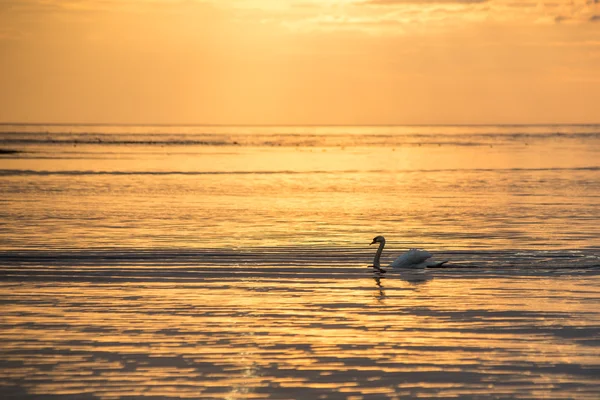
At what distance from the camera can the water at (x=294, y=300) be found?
10453mm

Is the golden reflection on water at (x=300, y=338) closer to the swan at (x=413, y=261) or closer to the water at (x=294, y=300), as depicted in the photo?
the water at (x=294, y=300)

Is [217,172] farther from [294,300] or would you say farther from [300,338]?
[300,338]

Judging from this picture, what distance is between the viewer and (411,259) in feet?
62.4

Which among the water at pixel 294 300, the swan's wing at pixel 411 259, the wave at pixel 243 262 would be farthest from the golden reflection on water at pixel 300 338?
the swan's wing at pixel 411 259

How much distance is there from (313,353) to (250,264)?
314 inches

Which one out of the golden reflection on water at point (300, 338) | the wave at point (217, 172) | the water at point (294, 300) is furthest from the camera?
the wave at point (217, 172)

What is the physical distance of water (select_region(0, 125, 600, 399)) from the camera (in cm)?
1045

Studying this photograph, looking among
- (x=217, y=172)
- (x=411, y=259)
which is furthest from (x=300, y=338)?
(x=217, y=172)

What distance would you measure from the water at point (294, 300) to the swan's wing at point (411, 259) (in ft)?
1.57

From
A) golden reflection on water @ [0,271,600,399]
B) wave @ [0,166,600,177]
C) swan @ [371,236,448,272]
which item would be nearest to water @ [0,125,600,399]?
golden reflection on water @ [0,271,600,399]

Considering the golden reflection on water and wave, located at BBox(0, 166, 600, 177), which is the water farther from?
wave, located at BBox(0, 166, 600, 177)

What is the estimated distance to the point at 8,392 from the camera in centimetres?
1002

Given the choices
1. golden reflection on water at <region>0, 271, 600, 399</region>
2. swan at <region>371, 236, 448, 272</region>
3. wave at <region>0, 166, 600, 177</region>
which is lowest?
golden reflection on water at <region>0, 271, 600, 399</region>

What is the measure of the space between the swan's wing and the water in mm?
480
